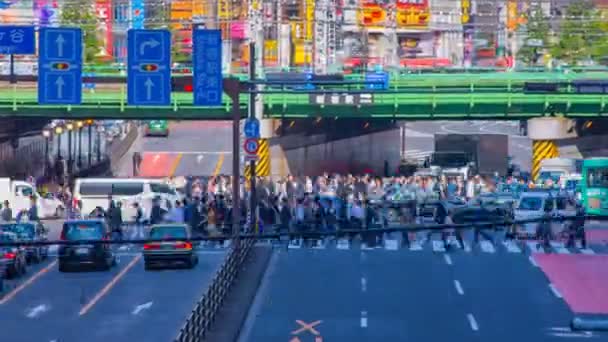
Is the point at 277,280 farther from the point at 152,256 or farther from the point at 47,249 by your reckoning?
the point at 47,249

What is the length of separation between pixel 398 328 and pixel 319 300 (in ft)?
13.1

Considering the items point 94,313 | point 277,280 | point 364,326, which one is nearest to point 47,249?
point 277,280

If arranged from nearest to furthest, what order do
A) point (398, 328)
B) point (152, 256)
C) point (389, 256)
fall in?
point (398, 328), point (152, 256), point (389, 256)

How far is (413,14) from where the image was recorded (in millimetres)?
118750

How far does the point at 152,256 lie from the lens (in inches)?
1457

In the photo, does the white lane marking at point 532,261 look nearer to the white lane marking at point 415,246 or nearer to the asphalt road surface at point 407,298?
the asphalt road surface at point 407,298

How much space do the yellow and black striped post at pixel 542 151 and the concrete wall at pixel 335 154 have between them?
366 inches

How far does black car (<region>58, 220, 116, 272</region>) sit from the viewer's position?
35875 millimetres

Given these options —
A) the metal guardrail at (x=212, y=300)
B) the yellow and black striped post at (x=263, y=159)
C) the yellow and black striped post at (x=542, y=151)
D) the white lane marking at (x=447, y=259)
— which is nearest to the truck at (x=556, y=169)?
Answer: the yellow and black striped post at (x=542, y=151)

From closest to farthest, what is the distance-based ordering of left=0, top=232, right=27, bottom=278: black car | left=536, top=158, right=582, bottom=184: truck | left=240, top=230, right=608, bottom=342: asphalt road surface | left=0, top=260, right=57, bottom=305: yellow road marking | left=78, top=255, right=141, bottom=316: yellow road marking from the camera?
1. left=240, top=230, right=608, bottom=342: asphalt road surface
2. left=78, top=255, right=141, bottom=316: yellow road marking
3. left=0, top=260, right=57, bottom=305: yellow road marking
4. left=0, top=232, right=27, bottom=278: black car
5. left=536, top=158, right=582, bottom=184: truck

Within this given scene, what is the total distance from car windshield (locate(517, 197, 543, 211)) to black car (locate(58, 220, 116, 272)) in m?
14.2

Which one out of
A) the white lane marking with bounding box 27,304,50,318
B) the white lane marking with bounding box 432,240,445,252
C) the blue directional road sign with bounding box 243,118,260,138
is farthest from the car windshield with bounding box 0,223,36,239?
the white lane marking with bounding box 432,240,445,252

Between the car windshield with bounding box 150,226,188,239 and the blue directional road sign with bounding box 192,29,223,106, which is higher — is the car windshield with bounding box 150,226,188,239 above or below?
below

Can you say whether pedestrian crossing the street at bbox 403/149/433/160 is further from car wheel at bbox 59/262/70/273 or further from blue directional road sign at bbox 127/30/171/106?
blue directional road sign at bbox 127/30/171/106
